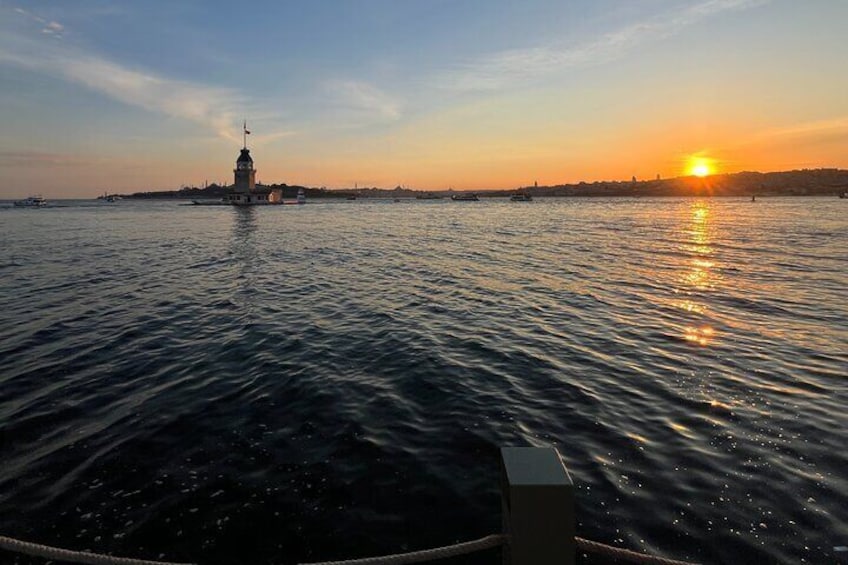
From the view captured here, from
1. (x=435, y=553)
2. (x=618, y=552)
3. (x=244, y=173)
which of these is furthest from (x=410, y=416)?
(x=244, y=173)

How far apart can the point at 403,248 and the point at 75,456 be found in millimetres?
36072

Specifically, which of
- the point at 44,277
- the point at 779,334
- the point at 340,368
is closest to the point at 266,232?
the point at 44,277

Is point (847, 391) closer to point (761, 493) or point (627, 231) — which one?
point (761, 493)

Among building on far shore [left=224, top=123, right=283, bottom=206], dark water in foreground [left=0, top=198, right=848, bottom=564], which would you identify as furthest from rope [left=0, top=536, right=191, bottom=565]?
building on far shore [left=224, top=123, right=283, bottom=206]

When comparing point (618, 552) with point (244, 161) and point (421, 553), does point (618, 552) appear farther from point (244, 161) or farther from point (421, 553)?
point (244, 161)

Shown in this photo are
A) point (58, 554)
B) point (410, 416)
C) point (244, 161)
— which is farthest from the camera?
point (244, 161)

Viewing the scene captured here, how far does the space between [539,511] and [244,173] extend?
161609 mm

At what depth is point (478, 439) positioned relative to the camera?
8852 mm

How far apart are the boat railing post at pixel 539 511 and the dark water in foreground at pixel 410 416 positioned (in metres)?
3.07

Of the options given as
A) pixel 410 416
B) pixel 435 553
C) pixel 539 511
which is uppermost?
pixel 539 511

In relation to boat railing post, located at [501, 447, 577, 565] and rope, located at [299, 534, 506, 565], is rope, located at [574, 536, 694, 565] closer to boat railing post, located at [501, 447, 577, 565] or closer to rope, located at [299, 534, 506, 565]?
boat railing post, located at [501, 447, 577, 565]

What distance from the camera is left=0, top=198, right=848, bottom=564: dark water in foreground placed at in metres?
6.48

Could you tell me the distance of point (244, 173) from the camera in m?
148

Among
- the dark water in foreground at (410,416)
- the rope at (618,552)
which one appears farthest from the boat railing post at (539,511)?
the dark water in foreground at (410,416)
